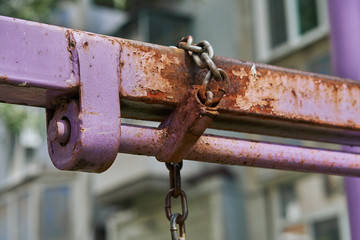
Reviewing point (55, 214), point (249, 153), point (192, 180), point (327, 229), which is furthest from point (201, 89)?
point (55, 214)

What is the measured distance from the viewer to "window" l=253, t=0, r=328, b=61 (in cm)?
1369

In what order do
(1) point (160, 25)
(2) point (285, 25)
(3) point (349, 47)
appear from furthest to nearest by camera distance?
(1) point (160, 25) → (2) point (285, 25) → (3) point (349, 47)

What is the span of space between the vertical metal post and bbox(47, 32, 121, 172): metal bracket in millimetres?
1799

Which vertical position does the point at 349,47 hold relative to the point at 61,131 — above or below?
above

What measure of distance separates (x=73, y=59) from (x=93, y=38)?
0.09 meters

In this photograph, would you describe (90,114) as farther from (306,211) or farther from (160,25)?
(160,25)

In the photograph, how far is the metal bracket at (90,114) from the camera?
77.9 inches

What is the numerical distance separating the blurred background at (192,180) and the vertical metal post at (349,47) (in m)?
6.75

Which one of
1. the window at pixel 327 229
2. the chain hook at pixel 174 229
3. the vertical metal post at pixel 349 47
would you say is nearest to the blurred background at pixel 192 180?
the window at pixel 327 229

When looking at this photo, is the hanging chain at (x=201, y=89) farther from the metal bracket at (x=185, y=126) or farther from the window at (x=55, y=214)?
the window at (x=55, y=214)

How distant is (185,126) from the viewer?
2.05 meters

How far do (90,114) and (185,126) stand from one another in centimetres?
25

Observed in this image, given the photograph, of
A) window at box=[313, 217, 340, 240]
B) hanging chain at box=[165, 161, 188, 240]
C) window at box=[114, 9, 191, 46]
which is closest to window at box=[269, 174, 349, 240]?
window at box=[313, 217, 340, 240]

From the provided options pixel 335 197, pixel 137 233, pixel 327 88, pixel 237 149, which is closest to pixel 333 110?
pixel 327 88
